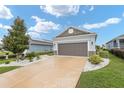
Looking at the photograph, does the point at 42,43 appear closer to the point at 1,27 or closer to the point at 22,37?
the point at 1,27

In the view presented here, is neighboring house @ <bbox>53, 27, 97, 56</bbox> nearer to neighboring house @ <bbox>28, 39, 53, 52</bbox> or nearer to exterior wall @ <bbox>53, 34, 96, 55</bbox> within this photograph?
exterior wall @ <bbox>53, 34, 96, 55</bbox>

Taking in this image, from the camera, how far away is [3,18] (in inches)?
683

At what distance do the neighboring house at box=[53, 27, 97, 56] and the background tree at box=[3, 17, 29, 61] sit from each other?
7.08 metres

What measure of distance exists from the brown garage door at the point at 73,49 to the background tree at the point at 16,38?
705 cm

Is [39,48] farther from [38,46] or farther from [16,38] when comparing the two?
[16,38]

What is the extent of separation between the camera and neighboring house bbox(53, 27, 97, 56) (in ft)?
53.5

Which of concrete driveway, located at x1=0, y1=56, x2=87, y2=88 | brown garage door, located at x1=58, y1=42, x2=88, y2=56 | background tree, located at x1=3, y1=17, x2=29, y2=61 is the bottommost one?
concrete driveway, located at x1=0, y1=56, x2=87, y2=88

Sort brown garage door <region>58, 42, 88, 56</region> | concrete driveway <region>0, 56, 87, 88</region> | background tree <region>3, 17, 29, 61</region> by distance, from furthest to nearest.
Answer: brown garage door <region>58, 42, 88, 56</region>
background tree <region>3, 17, 29, 61</region>
concrete driveway <region>0, 56, 87, 88</region>

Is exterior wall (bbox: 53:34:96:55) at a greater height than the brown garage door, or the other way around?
exterior wall (bbox: 53:34:96:55)

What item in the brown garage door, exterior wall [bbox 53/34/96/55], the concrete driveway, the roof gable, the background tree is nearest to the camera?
the concrete driveway

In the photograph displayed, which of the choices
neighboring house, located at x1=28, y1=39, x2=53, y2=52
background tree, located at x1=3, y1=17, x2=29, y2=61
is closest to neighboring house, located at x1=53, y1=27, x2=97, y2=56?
neighboring house, located at x1=28, y1=39, x2=53, y2=52

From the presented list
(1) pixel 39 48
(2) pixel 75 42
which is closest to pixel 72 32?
(2) pixel 75 42
